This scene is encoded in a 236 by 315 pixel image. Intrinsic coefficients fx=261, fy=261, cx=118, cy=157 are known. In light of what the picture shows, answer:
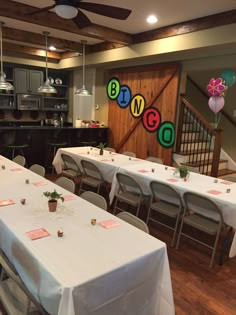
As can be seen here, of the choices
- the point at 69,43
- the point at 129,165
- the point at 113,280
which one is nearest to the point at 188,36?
the point at 129,165

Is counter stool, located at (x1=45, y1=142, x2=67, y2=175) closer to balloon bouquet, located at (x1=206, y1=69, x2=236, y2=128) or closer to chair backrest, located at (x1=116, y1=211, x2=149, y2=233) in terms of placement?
balloon bouquet, located at (x1=206, y1=69, x2=236, y2=128)

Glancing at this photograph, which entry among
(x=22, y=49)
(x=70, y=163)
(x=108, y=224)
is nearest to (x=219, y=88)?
(x=70, y=163)

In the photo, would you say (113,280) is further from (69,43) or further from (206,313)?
(69,43)

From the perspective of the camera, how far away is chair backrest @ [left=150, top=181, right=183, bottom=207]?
3.10 metres

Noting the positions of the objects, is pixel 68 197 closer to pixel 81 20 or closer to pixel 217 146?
pixel 81 20

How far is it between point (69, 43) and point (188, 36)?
291cm

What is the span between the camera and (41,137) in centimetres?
621

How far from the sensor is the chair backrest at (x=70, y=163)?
4.72 meters

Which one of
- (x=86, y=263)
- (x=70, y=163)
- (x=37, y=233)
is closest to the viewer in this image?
(x=86, y=263)

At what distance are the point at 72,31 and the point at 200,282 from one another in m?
4.23

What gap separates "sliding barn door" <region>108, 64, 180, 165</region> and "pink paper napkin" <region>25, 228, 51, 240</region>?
4134 mm

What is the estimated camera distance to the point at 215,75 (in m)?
6.33

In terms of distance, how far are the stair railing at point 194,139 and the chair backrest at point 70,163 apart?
2.23 meters

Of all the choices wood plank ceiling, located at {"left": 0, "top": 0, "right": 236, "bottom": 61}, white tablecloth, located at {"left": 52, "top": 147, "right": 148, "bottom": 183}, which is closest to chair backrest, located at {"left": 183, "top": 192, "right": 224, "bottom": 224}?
white tablecloth, located at {"left": 52, "top": 147, "right": 148, "bottom": 183}
